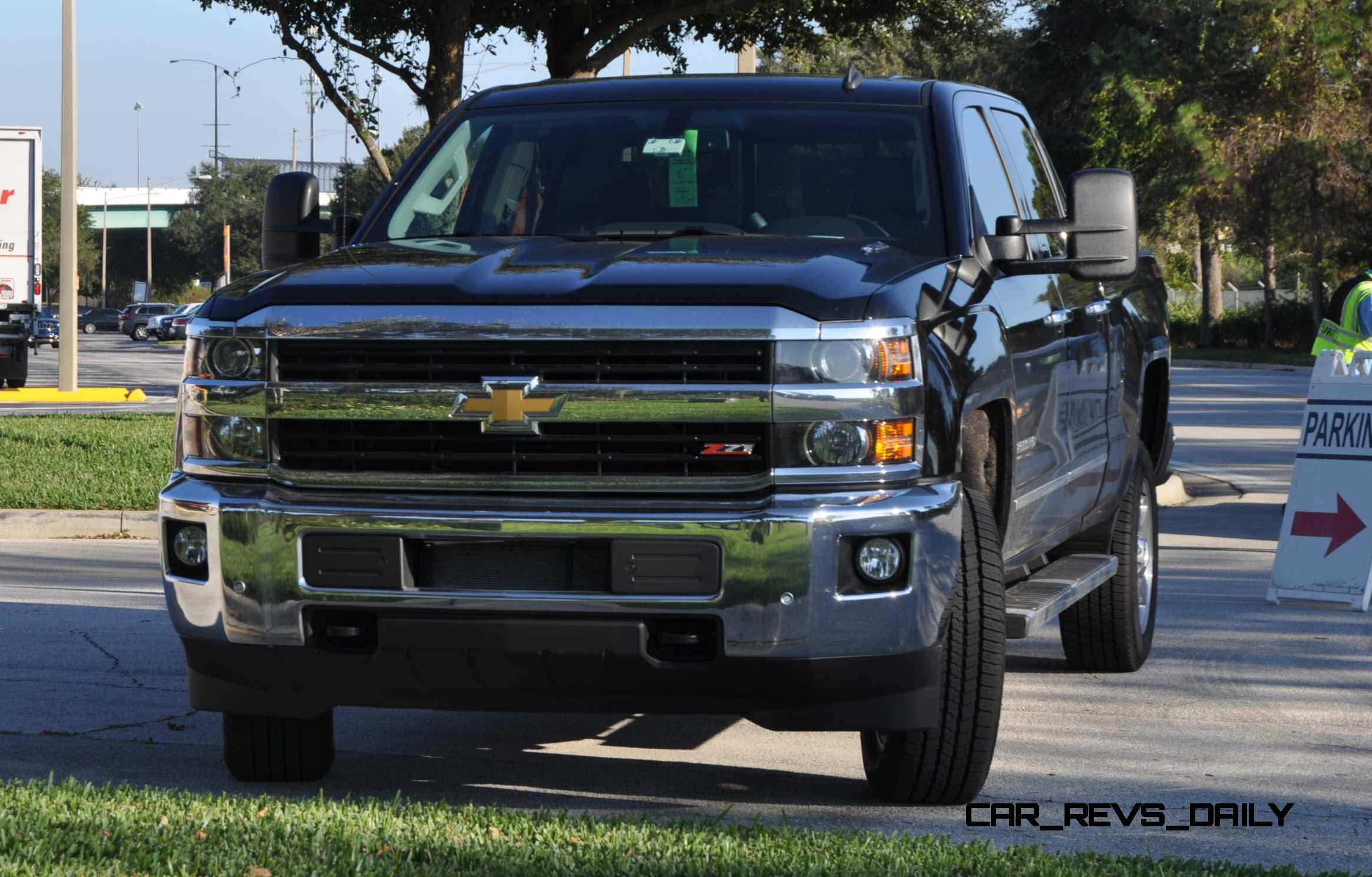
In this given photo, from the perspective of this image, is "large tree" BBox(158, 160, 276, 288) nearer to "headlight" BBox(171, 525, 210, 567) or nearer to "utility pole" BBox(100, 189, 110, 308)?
"utility pole" BBox(100, 189, 110, 308)

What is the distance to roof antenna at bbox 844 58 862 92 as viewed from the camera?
6.27 m

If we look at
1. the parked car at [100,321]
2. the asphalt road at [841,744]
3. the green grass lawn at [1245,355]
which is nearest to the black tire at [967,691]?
the asphalt road at [841,744]

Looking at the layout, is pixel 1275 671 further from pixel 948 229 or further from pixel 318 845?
pixel 318 845

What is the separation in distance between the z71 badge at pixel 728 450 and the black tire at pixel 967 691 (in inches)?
27.7

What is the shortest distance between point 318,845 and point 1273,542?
9.15 metres

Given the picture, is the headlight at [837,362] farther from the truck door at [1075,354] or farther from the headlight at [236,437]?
the truck door at [1075,354]

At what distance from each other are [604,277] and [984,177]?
6.51 ft

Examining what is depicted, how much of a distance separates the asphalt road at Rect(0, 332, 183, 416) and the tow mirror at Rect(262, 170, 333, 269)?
15361 mm

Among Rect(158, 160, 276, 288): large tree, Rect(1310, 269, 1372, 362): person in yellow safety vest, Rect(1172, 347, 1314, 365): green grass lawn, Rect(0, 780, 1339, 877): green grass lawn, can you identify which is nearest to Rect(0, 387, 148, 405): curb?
Rect(1310, 269, 1372, 362): person in yellow safety vest

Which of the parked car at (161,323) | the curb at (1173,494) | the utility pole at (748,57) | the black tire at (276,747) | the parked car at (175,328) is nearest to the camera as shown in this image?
the black tire at (276,747)

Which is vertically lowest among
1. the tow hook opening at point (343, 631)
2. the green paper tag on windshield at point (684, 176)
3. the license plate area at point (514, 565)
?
the tow hook opening at point (343, 631)

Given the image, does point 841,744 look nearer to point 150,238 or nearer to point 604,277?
point 604,277

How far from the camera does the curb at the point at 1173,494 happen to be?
15.0 m

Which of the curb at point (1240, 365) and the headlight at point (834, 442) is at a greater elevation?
the headlight at point (834, 442)
